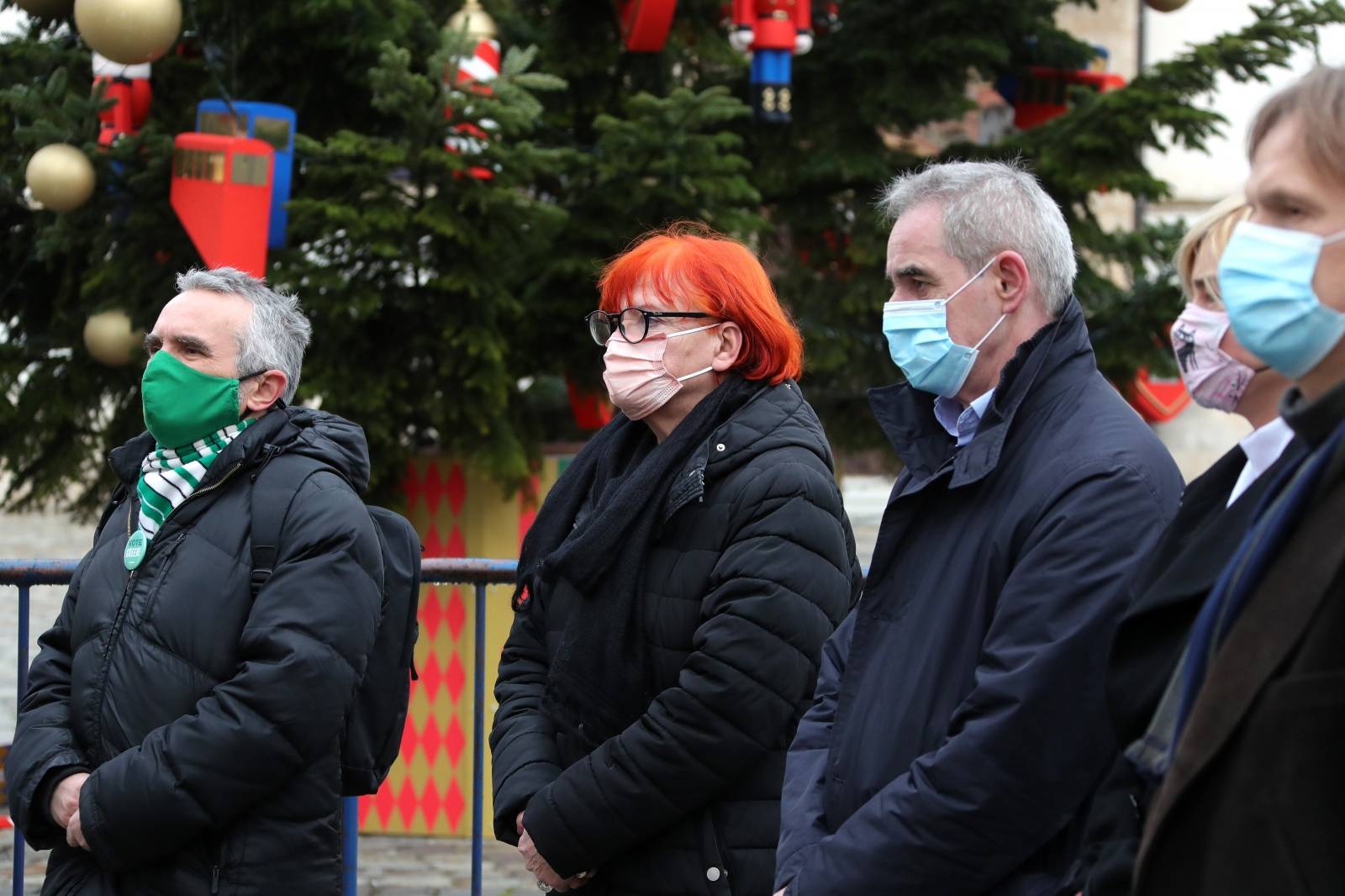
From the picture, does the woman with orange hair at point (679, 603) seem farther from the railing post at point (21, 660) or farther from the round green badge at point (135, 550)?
the railing post at point (21, 660)

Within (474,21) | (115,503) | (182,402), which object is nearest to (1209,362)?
(182,402)

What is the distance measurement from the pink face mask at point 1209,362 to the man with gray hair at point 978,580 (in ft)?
0.79

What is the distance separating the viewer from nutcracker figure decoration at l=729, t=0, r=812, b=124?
6332 mm

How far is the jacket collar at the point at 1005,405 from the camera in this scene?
2549mm

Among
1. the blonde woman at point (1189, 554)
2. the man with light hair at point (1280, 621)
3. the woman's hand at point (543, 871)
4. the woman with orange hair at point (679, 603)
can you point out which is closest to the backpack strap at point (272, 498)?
the woman with orange hair at point (679, 603)

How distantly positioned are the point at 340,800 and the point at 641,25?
3.95 metres

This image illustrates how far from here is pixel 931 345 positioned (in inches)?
107

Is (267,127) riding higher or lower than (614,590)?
higher

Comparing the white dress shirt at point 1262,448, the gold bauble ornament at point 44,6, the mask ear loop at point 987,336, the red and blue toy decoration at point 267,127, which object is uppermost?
the gold bauble ornament at point 44,6

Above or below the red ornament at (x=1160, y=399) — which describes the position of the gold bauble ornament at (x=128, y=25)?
above

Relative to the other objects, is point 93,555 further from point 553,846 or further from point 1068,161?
point 1068,161

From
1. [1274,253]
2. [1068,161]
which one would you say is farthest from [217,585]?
[1068,161]

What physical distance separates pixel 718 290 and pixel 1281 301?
1.60 m

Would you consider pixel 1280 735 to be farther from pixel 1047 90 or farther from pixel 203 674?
pixel 1047 90
